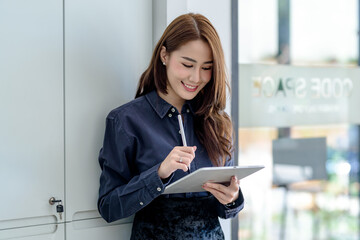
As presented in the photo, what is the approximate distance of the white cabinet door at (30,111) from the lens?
4.73ft

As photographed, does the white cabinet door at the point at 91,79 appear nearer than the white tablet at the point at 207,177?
No

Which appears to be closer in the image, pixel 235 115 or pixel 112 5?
pixel 112 5

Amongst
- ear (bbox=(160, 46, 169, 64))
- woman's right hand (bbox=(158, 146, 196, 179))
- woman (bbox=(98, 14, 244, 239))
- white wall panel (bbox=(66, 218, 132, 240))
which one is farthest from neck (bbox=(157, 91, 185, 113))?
white wall panel (bbox=(66, 218, 132, 240))

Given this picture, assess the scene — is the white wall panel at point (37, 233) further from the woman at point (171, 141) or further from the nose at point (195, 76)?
the nose at point (195, 76)

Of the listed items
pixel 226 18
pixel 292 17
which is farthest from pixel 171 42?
pixel 292 17

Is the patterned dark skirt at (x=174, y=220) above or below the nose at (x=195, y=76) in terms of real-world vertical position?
below

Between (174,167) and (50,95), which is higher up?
(50,95)

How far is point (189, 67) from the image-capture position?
151 centimetres

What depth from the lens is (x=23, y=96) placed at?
147cm

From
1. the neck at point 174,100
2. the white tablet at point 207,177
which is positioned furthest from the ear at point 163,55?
the white tablet at point 207,177

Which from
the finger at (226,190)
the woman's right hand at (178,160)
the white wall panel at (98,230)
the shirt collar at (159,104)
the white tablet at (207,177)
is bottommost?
the white wall panel at (98,230)

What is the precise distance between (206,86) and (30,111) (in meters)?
0.59

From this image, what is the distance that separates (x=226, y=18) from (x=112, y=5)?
53 cm

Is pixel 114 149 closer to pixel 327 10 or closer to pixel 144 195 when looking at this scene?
pixel 144 195
